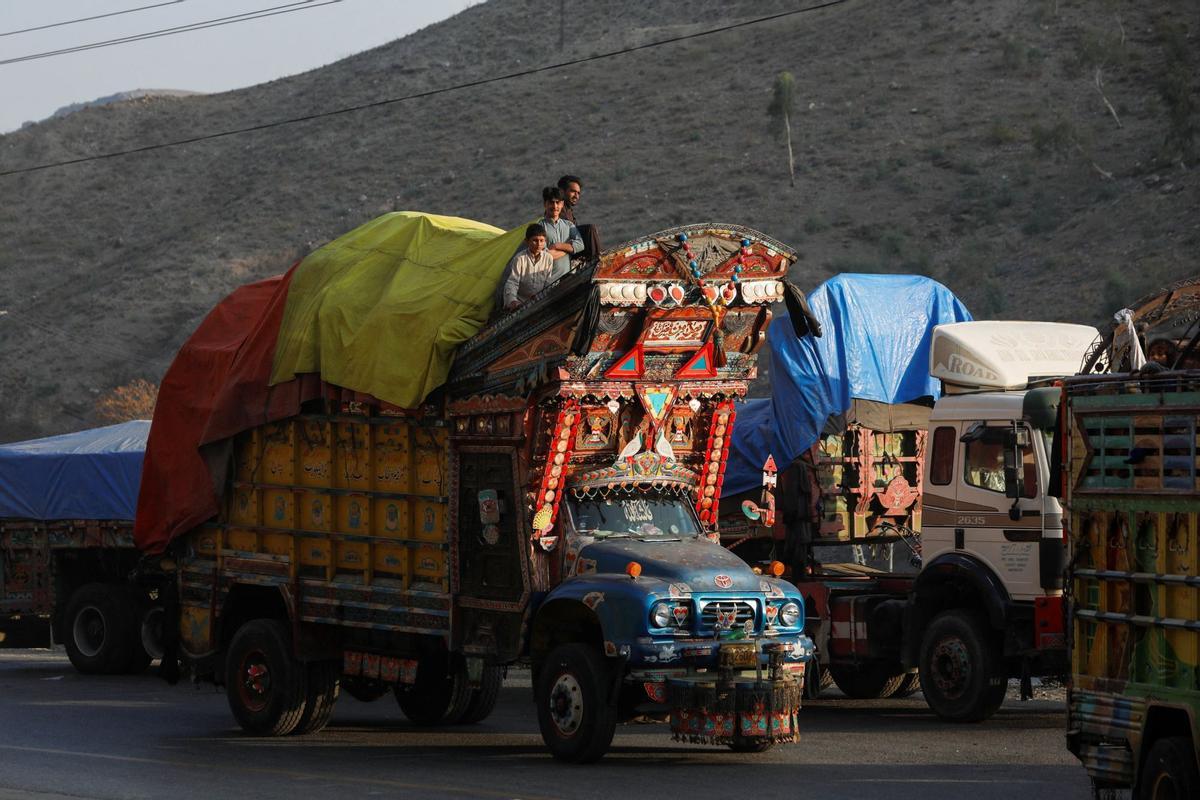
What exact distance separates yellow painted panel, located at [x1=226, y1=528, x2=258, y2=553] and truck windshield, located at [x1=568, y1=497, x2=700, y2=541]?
3932mm

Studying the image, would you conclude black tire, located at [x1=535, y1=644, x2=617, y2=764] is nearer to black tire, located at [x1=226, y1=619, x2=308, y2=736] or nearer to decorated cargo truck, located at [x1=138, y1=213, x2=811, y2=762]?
decorated cargo truck, located at [x1=138, y1=213, x2=811, y2=762]

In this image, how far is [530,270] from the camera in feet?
50.4

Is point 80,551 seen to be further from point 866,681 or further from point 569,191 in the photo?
point 569,191

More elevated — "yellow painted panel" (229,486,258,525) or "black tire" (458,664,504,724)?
"yellow painted panel" (229,486,258,525)

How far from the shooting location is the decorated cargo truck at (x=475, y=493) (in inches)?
539


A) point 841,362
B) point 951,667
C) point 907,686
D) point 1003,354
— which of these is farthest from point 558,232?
point 907,686

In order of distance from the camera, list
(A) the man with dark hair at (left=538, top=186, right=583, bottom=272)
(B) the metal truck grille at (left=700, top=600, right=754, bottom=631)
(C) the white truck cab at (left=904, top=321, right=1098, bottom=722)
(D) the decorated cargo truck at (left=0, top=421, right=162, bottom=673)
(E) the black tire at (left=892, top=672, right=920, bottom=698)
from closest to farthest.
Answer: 1. (B) the metal truck grille at (left=700, top=600, right=754, bottom=631)
2. (A) the man with dark hair at (left=538, top=186, right=583, bottom=272)
3. (C) the white truck cab at (left=904, top=321, right=1098, bottom=722)
4. (E) the black tire at (left=892, top=672, right=920, bottom=698)
5. (D) the decorated cargo truck at (left=0, top=421, right=162, bottom=673)

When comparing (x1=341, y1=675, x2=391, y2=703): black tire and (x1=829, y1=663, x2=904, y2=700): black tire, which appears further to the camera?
(x1=829, y1=663, x2=904, y2=700): black tire

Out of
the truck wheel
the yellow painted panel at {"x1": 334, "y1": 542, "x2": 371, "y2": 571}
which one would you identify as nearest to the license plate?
the truck wheel

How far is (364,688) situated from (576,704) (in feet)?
16.1

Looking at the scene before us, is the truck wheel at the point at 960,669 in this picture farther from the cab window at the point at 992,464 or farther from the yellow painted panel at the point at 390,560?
the yellow painted panel at the point at 390,560

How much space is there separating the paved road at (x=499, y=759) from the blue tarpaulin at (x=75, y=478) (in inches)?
188

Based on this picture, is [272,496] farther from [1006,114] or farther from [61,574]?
[1006,114]

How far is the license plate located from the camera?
13.4 m
